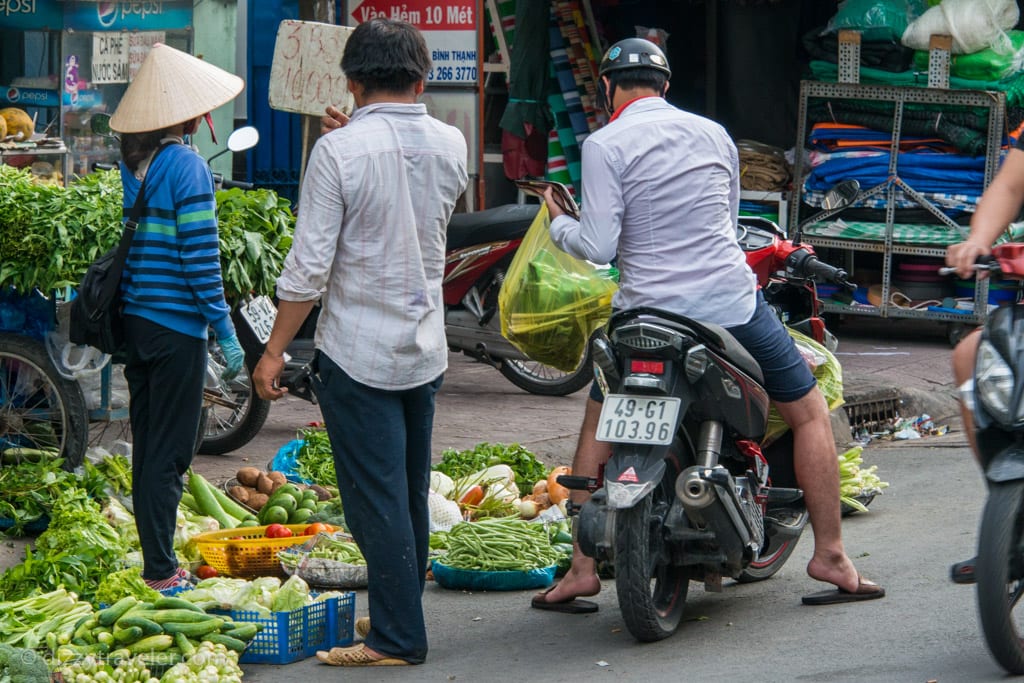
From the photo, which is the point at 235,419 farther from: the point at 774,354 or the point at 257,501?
the point at 774,354

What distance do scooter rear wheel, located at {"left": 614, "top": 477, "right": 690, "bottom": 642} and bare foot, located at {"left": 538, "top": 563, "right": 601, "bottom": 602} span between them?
382mm

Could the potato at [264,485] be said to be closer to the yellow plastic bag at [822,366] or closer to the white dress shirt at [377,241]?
the white dress shirt at [377,241]

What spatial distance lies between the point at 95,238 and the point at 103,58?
3.47 meters

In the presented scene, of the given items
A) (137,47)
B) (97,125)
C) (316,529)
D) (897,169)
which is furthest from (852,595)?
(137,47)

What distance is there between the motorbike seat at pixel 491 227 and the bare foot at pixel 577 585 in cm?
385

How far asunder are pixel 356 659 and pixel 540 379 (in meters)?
4.71

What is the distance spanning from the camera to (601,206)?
4.85m

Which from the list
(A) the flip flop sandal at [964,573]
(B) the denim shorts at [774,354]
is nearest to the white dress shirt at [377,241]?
(B) the denim shorts at [774,354]

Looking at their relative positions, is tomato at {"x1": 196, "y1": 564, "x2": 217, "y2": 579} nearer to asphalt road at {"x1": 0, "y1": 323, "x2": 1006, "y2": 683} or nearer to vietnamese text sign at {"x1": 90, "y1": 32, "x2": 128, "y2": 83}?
asphalt road at {"x1": 0, "y1": 323, "x2": 1006, "y2": 683}

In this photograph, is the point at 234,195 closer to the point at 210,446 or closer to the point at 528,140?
the point at 210,446

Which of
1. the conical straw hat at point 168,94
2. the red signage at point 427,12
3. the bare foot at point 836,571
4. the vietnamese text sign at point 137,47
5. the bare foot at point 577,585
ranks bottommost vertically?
the bare foot at point 577,585

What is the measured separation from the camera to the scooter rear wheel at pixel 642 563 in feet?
15.3

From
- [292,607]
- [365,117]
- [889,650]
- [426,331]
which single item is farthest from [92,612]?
[889,650]

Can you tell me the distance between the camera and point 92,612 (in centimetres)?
496
